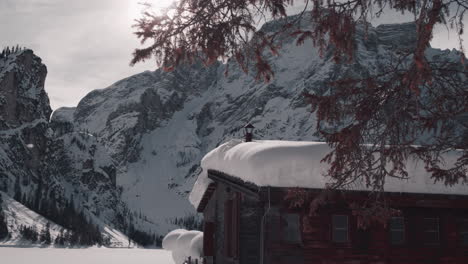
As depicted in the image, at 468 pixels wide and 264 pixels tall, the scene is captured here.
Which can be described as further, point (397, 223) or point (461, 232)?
point (461, 232)

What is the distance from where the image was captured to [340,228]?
33.0 ft

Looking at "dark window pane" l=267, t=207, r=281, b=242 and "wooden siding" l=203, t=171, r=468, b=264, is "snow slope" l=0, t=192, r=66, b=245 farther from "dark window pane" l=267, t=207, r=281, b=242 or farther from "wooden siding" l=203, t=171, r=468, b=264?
"dark window pane" l=267, t=207, r=281, b=242

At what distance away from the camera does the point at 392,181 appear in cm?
952

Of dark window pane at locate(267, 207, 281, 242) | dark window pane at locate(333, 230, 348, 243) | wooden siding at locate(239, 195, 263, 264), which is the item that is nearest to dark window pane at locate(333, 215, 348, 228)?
dark window pane at locate(333, 230, 348, 243)

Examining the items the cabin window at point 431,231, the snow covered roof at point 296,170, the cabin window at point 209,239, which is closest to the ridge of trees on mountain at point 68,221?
the cabin window at point 209,239

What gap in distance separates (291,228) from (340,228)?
40.6 inches

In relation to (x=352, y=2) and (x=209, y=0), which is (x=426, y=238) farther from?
(x=209, y=0)

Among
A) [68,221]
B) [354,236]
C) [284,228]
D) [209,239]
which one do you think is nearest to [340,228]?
[354,236]

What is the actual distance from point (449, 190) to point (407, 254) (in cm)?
155

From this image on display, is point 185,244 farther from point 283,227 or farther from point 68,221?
point 68,221

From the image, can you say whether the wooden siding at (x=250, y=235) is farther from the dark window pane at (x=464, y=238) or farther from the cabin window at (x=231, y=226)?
the dark window pane at (x=464, y=238)

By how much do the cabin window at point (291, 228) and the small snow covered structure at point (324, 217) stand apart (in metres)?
0.02

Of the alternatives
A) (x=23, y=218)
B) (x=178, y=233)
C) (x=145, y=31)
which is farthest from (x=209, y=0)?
(x=23, y=218)

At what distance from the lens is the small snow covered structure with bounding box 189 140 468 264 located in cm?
898
